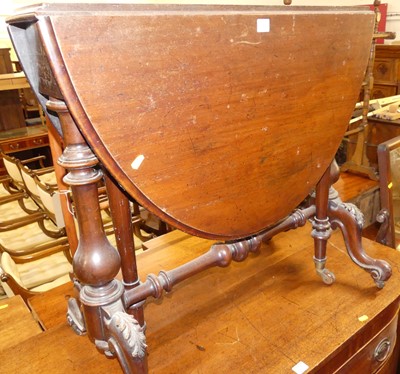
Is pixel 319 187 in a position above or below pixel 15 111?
above

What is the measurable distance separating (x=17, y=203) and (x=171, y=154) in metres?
2.67

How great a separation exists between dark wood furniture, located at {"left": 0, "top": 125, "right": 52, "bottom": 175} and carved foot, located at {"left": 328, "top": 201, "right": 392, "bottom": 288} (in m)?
3.76

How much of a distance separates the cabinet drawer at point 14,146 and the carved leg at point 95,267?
3.84 meters

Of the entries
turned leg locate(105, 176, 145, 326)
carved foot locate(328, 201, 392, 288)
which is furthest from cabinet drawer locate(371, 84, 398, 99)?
turned leg locate(105, 176, 145, 326)

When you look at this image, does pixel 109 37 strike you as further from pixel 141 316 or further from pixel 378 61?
pixel 378 61

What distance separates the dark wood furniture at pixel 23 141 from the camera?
426 centimetres

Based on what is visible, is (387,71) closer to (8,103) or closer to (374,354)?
(374,354)

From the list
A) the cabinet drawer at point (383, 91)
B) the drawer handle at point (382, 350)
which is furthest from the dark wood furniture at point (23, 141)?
the drawer handle at point (382, 350)

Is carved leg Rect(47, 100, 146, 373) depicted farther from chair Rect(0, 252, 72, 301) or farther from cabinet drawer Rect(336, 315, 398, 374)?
chair Rect(0, 252, 72, 301)

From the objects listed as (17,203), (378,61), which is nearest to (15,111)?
(17,203)

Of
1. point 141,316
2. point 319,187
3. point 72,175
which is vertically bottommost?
point 141,316

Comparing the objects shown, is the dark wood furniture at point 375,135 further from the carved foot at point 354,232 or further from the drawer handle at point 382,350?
the drawer handle at point 382,350

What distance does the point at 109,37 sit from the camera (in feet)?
2.06

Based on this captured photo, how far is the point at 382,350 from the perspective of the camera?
3.90ft
